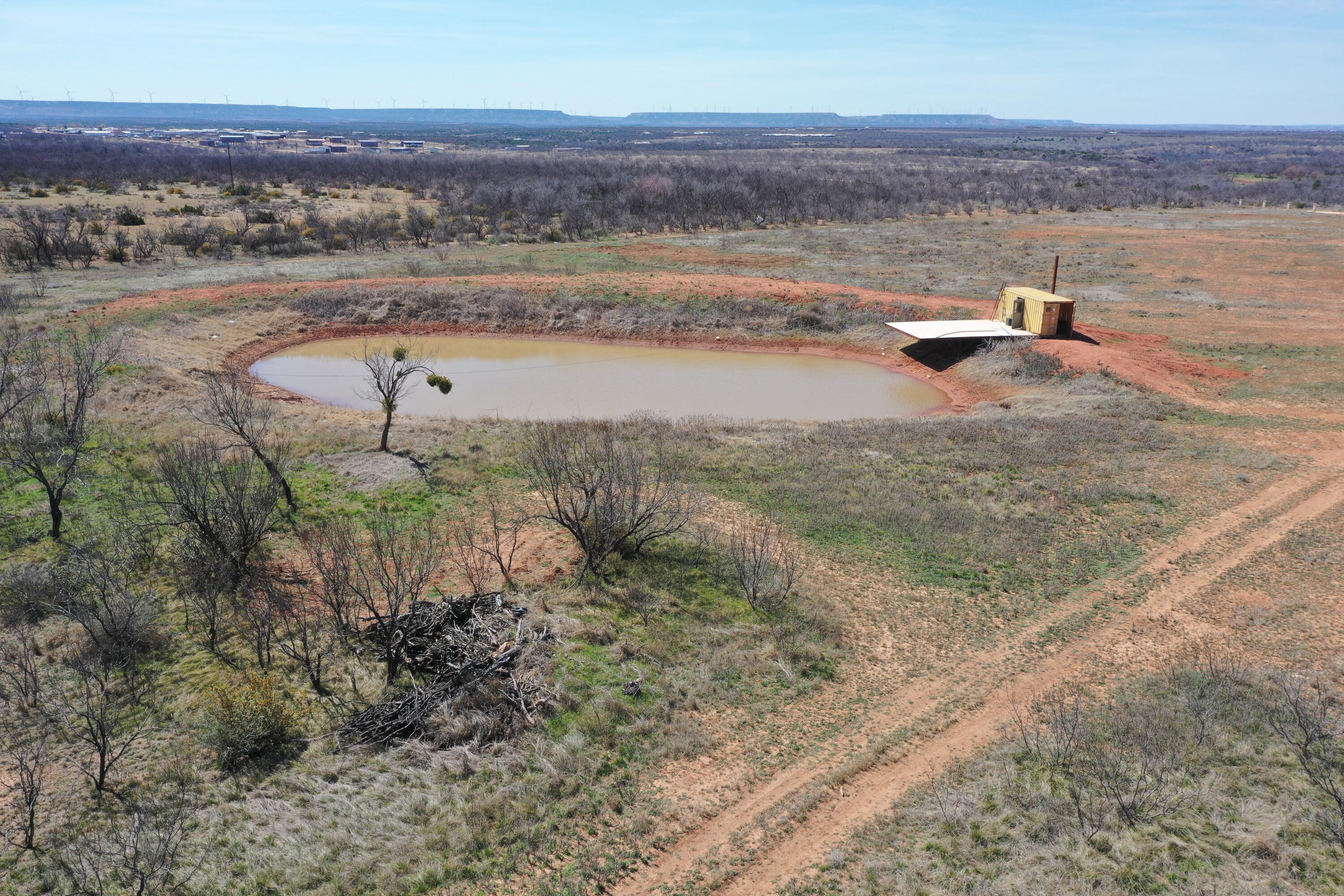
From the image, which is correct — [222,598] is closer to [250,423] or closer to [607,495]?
[250,423]

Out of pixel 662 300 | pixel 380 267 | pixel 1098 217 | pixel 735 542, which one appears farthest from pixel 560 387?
pixel 1098 217

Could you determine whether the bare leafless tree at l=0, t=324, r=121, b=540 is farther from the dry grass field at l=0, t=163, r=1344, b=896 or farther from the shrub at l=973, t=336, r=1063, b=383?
the shrub at l=973, t=336, r=1063, b=383

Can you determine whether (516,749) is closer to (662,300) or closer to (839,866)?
(839,866)

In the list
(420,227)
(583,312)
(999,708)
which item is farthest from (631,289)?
(999,708)

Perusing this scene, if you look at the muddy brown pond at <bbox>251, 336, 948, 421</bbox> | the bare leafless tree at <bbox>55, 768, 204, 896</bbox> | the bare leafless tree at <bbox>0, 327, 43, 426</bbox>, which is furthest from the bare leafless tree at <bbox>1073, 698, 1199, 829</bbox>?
the bare leafless tree at <bbox>0, 327, 43, 426</bbox>

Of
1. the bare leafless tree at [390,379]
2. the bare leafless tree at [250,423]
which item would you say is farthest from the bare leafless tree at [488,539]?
the bare leafless tree at [390,379]

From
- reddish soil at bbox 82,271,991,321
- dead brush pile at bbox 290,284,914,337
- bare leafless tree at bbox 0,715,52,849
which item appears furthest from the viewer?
reddish soil at bbox 82,271,991,321

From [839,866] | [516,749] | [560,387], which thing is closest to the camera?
[839,866]

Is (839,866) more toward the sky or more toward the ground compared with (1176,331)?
more toward the ground
